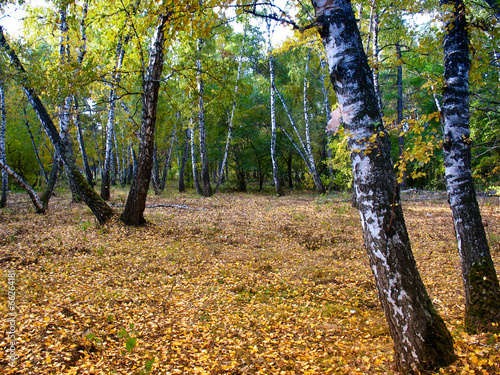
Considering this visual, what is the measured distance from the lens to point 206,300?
15.4 ft

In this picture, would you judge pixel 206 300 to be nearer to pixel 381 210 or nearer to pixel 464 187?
pixel 381 210

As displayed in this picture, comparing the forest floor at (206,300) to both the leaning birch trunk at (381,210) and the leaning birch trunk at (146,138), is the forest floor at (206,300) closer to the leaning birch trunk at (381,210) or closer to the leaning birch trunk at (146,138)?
the leaning birch trunk at (381,210)

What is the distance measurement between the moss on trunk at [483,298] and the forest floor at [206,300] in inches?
7.6

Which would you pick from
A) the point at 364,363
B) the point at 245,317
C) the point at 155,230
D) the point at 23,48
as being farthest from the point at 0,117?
the point at 364,363

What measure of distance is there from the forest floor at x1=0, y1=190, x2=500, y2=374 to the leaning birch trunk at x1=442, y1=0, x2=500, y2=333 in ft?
1.30

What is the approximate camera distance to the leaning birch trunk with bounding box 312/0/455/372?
2.60 metres

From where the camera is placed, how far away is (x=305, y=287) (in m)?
5.25

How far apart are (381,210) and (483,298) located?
1.93 metres

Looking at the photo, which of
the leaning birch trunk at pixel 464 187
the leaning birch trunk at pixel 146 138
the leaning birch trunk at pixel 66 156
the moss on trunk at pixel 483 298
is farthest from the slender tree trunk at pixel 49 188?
the moss on trunk at pixel 483 298

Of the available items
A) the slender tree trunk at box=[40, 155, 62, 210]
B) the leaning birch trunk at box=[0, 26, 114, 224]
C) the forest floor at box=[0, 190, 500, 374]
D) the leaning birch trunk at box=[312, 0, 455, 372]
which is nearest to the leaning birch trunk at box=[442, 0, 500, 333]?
the forest floor at box=[0, 190, 500, 374]

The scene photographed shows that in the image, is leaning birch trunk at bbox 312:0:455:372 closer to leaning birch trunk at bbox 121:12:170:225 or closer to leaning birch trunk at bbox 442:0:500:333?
leaning birch trunk at bbox 442:0:500:333

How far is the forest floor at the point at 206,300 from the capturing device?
3.07 meters

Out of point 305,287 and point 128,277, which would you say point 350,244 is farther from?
point 128,277

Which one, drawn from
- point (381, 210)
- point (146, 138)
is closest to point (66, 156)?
point (146, 138)
